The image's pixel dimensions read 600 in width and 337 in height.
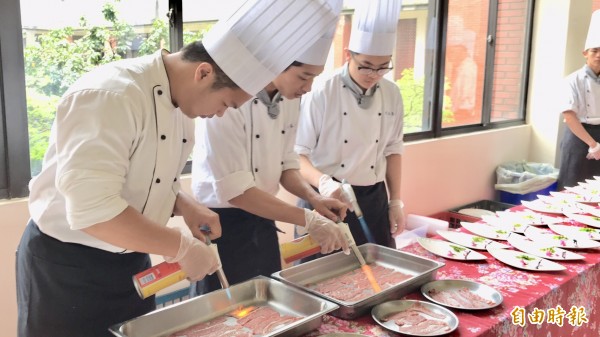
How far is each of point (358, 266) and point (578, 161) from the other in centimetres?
338

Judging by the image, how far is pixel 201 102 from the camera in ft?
4.86

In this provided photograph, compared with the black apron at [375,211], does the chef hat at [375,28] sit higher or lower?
higher

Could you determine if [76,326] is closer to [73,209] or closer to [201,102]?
[73,209]

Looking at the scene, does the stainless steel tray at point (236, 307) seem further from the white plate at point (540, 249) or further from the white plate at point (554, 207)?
the white plate at point (554, 207)

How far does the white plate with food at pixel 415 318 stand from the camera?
147 centimetres

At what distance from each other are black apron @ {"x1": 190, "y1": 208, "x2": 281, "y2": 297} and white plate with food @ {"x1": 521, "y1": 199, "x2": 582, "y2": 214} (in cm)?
148

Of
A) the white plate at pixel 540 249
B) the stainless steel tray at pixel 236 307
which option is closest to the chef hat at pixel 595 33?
the white plate at pixel 540 249

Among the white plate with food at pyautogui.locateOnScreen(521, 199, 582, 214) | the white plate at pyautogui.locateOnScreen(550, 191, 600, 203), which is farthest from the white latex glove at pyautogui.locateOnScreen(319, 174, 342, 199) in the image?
the white plate at pyautogui.locateOnScreen(550, 191, 600, 203)

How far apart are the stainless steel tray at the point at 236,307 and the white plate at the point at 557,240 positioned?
1.21m

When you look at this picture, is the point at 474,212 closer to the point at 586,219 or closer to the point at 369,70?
the point at 586,219

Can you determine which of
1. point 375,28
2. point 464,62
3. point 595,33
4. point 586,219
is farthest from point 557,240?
point 464,62

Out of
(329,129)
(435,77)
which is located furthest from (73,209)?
(435,77)

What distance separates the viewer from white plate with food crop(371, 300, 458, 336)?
1.47 meters

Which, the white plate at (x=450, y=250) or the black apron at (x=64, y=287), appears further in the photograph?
the white plate at (x=450, y=250)
